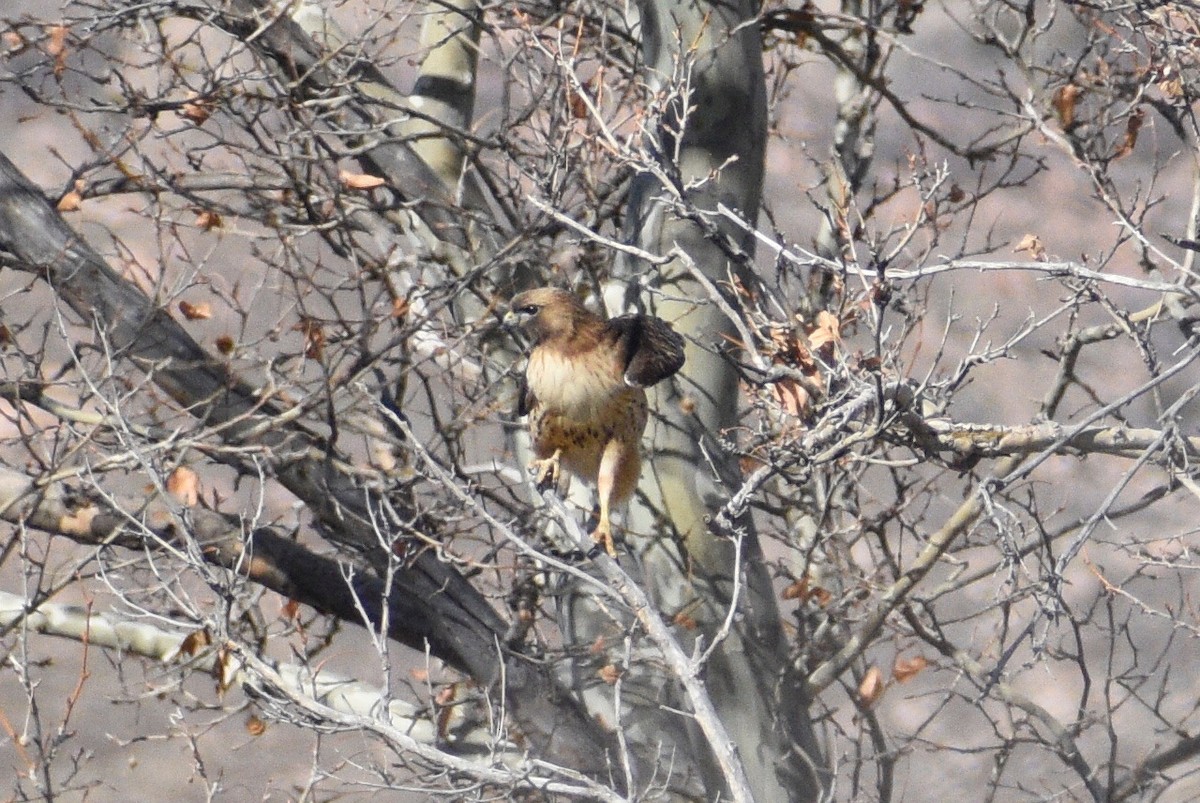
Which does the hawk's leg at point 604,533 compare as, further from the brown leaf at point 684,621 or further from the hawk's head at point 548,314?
the brown leaf at point 684,621

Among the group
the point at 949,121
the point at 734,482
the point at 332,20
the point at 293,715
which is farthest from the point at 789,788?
the point at 949,121

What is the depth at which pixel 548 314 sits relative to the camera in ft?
14.2

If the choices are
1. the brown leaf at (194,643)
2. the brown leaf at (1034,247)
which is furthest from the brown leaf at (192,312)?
the brown leaf at (1034,247)

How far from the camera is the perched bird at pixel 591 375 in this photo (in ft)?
14.1

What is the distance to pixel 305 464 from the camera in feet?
15.3

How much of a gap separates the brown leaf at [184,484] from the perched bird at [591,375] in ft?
3.46

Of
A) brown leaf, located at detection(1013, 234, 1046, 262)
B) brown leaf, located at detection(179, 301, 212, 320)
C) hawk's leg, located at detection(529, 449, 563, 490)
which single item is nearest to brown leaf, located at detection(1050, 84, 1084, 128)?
brown leaf, located at detection(1013, 234, 1046, 262)

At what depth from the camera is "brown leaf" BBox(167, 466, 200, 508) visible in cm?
454

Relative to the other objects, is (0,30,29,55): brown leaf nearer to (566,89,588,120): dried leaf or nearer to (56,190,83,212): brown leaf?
(56,190,83,212): brown leaf

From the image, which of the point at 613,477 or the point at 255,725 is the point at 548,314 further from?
the point at 255,725

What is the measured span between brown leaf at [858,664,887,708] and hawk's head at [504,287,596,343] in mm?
1537

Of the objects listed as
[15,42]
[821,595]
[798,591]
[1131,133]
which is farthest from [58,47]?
[1131,133]

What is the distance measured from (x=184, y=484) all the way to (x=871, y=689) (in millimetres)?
2255

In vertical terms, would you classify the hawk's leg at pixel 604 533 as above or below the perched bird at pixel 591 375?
below
